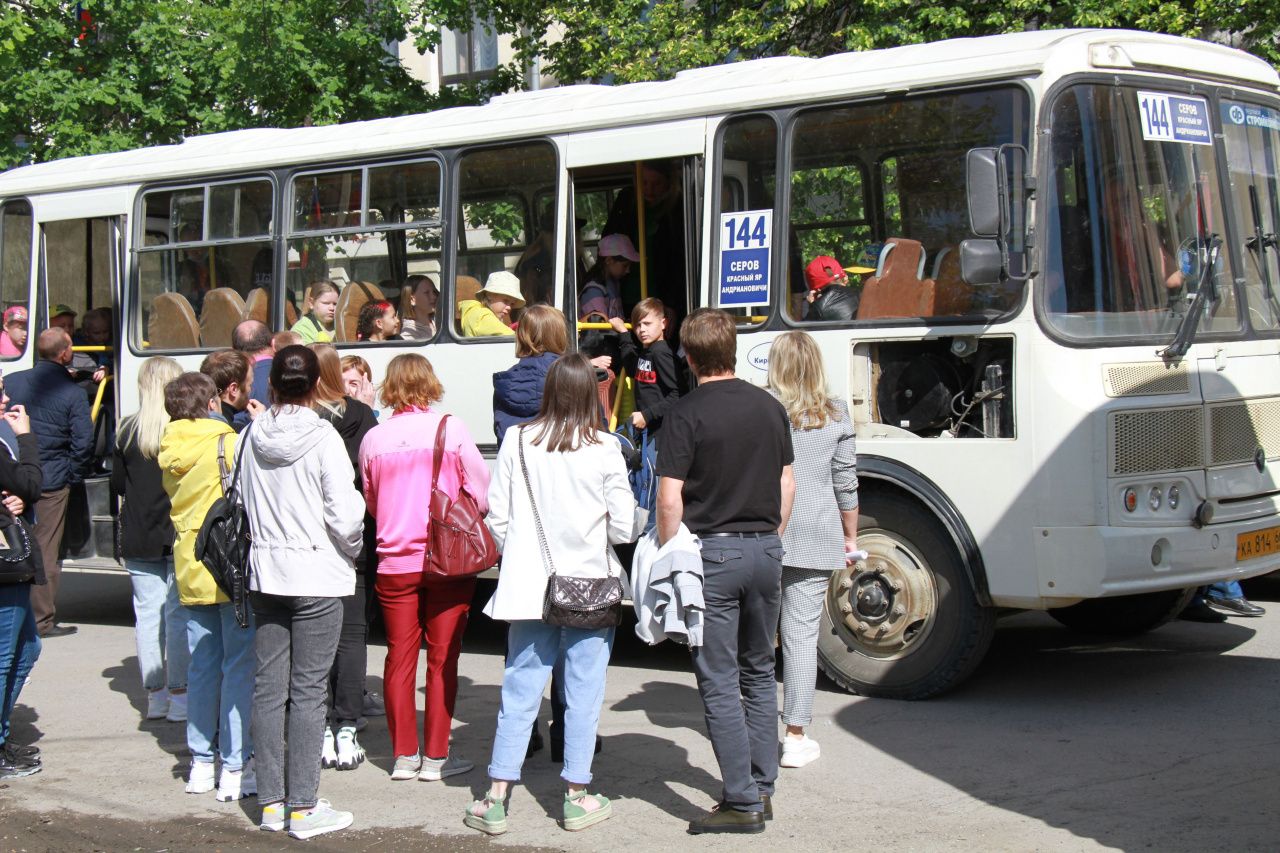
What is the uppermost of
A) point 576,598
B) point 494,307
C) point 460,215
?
point 460,215

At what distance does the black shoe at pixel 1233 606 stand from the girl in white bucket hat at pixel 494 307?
459 centimetres

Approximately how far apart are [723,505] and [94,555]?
21.3 feet

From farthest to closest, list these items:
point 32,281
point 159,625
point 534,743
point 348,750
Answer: point 32,281 < point 159,625 < point 534,743 < point 348,750

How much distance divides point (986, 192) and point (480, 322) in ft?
11.0

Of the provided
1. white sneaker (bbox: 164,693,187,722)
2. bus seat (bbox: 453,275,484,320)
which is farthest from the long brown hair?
bus seat (bbox: 453,275,484,320)

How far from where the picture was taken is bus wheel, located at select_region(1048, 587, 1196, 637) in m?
8.70

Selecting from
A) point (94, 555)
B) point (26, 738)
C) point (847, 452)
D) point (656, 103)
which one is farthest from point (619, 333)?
point (94, 555)

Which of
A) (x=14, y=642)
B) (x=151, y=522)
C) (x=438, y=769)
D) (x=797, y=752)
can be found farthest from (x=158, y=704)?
(x=797, y=752)

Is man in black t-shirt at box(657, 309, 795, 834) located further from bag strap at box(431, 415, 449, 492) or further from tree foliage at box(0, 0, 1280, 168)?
tree foliage at box(0, 0, 1280, 168)

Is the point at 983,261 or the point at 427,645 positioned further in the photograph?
the point at 983,261

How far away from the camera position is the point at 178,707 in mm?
7559

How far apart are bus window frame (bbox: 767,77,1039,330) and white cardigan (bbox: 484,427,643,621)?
2.34 meters

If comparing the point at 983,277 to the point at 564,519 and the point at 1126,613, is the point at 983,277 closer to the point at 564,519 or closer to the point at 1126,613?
the point at 564,519

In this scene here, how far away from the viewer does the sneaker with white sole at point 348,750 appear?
662 cm
